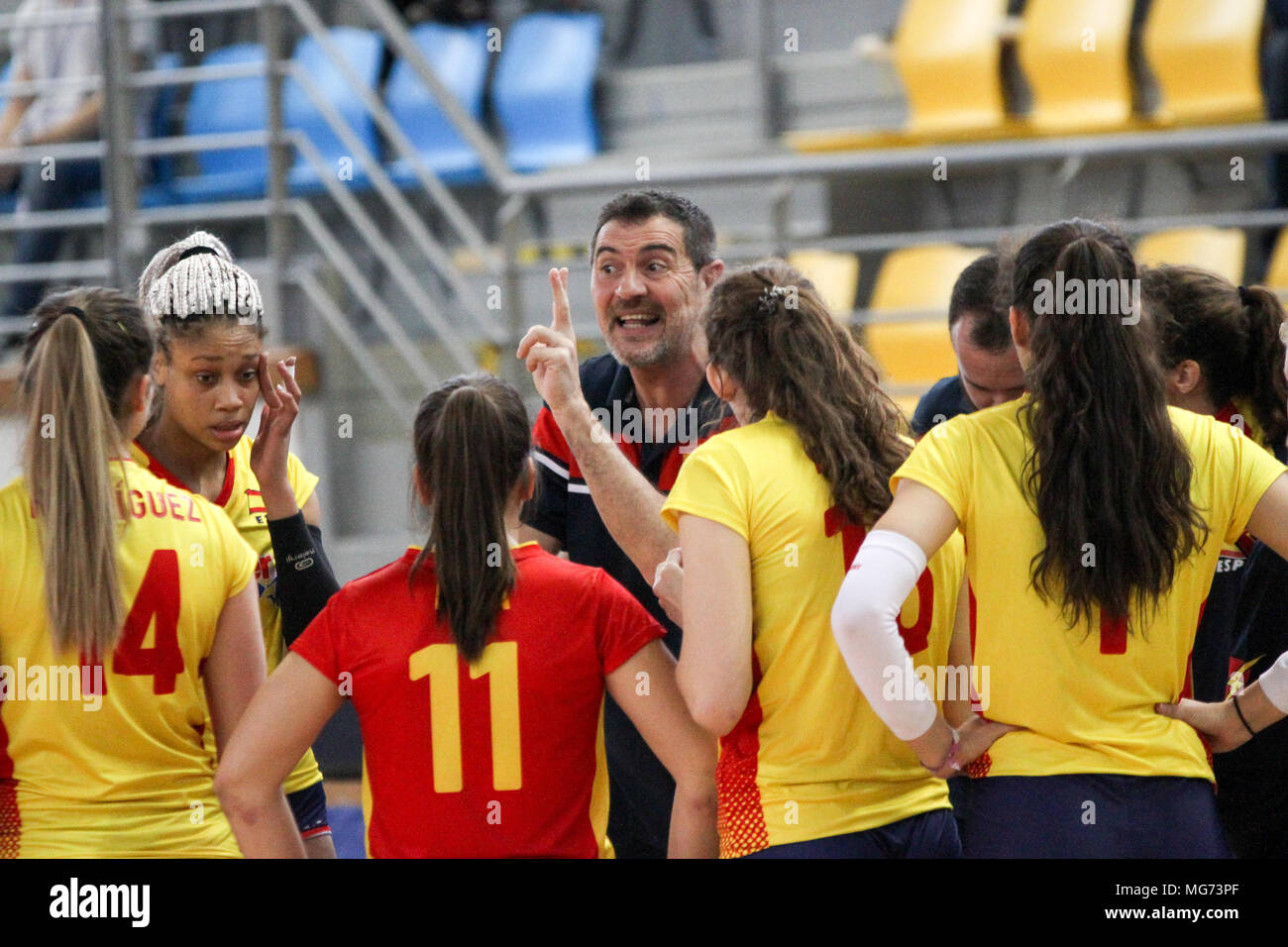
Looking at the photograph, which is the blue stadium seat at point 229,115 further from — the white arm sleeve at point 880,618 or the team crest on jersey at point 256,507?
the white arm sleeve at point 880,618

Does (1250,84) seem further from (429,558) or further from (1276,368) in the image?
(429,558)

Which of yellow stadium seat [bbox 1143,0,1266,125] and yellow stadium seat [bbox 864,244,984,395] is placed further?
yellow stadium seat [bbox 1143,0,1266,125]

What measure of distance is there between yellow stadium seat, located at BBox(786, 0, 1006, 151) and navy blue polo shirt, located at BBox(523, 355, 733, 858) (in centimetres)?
354

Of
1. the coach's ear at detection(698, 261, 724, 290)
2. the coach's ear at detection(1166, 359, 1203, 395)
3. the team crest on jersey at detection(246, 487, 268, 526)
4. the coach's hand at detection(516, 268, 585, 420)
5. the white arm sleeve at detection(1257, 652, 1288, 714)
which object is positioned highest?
the coach's ear at detection(698, 261, 724, 290)

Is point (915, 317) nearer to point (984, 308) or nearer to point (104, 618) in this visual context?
point (984, 308)

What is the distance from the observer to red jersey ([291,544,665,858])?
6.42 feet

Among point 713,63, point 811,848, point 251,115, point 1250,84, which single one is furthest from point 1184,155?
point 811,848

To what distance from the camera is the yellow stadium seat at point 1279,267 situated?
515 cm

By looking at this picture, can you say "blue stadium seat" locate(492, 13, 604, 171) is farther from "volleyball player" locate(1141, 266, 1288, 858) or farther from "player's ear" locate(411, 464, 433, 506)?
"player's ear" locate(411, 464, 433, 506)

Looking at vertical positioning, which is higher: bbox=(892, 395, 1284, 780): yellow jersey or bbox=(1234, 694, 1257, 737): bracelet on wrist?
bbox=(892, 395, 1284, 780): yellow jersey

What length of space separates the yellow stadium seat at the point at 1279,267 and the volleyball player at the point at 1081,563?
3.57 metres

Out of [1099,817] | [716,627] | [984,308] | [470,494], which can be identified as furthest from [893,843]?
[984,308]

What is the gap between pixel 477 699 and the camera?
1955 millimetres

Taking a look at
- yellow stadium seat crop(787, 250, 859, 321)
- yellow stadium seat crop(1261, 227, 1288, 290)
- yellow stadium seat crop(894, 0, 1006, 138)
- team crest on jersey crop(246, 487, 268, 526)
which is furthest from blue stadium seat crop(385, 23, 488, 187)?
team crest on jersey crop(246, 487, 268, 526)
